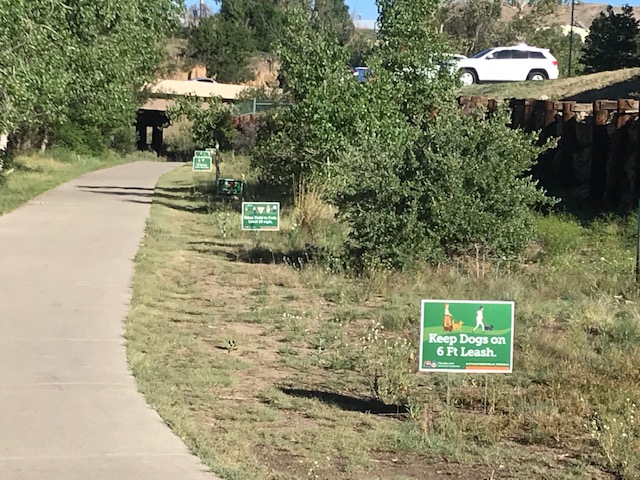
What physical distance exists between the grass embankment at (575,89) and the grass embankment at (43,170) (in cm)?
1244

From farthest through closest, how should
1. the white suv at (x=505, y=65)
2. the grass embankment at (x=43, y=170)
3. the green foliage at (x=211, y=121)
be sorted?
the green foliage at (x=211, y=121)
the white suv at (x=505, y=65)
the grass embankment at (x=43, y=170)

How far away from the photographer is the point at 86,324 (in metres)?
10.4

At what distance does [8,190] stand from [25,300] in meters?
16.2

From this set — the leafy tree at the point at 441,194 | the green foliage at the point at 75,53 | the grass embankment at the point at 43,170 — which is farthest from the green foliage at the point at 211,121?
the leafy tree at the point at 441,194

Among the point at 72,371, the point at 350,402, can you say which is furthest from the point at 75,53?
the point at 350,402

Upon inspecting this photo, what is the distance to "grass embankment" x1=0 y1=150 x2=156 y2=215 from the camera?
84.8 ft

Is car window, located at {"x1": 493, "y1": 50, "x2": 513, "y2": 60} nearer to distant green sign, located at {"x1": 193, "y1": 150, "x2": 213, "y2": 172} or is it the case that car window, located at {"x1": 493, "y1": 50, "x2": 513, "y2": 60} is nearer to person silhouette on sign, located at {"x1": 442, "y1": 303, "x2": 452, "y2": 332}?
distant green sign, located at {"x1": 193, "y1": 150, "x2": 213, "y2": 172}

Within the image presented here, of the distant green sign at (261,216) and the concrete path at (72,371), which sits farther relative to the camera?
the distant green sign at (261,216)

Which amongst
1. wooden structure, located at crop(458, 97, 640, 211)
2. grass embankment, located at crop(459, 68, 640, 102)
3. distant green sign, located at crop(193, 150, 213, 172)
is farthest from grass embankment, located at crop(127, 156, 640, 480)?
grass embankment, located at crop(459, 68, 640, 102)

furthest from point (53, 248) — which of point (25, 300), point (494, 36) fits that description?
point (494, 36)

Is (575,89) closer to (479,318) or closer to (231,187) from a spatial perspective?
(231,187)

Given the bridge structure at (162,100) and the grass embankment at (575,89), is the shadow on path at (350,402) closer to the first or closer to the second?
the grass embankment at (575,89)

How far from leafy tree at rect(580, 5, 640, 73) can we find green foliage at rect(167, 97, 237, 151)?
1630 cm

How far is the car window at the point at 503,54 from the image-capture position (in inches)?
1457
